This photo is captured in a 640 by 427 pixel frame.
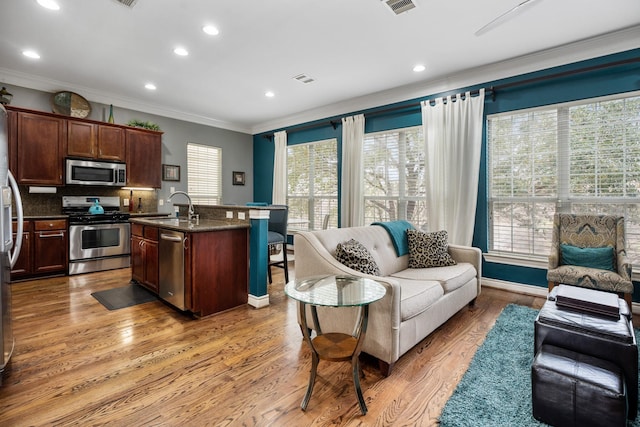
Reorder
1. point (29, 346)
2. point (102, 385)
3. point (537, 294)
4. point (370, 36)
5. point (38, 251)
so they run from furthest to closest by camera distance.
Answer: point (38, 251)
point (537, 294)
point (370, 36)
point (29, 346)
point (102, 385)

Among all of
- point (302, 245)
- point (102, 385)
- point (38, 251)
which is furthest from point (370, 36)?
point (38, 251)

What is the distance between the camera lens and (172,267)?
3.14m

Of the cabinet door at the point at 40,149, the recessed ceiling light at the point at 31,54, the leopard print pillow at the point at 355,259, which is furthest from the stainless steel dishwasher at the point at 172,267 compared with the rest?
the recessed ceiling light at the point at 31,54

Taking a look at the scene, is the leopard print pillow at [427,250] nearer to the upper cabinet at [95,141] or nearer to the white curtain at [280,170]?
the white curtain at [280,170]

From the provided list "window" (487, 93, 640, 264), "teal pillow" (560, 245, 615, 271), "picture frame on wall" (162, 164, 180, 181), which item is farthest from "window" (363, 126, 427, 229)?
"picture frame on wall" (162, 164, 180, 181)

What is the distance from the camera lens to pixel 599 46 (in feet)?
10.9

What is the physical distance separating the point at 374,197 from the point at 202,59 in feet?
10.4

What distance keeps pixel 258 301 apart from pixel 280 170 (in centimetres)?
379

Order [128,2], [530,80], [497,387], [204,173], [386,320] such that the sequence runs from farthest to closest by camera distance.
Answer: [204,173] < [530,80] < [128,2] < [386,320] < [497,387]

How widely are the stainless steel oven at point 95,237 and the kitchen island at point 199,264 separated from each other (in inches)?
67.7

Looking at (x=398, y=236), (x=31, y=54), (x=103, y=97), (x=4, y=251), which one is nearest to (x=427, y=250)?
(x=398, y=236)

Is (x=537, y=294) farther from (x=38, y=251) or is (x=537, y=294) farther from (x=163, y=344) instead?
(x=38, y=251)

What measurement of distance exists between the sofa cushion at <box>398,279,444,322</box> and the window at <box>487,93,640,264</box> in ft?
6.81

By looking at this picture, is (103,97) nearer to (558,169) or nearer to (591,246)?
(558,169)
